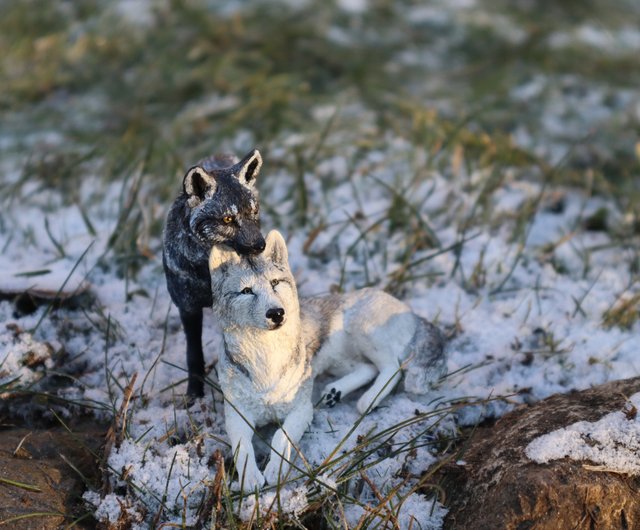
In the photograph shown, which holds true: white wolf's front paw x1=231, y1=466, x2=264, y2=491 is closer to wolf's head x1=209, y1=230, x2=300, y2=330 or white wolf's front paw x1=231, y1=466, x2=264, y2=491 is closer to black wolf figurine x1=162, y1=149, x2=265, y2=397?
wolf's head x1=209, y1=230, x2=300, y2=330

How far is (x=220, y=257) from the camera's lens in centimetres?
285

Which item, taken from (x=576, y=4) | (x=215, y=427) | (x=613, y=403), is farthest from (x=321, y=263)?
(x=576, y=4)

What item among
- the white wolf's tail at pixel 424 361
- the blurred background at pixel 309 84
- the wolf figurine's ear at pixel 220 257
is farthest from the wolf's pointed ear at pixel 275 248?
the blurred background at pixel 309 84

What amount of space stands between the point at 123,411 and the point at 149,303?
103 cm

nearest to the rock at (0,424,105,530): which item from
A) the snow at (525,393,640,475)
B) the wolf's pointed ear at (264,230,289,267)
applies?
the wolf's pointed ear at (264,230,289,267)

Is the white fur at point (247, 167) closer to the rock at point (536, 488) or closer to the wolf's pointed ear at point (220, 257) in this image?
the wolf's pointed ear at point (220, 257)

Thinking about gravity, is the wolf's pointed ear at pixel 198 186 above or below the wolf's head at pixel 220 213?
above

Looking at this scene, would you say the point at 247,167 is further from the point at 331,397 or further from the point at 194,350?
the point at 331,397

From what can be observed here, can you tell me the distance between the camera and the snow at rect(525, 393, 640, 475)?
2734mm

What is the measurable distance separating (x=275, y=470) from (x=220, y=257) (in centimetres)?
81

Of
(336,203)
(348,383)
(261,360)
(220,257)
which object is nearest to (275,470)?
(261,360)

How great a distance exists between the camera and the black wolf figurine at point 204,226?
2854mm

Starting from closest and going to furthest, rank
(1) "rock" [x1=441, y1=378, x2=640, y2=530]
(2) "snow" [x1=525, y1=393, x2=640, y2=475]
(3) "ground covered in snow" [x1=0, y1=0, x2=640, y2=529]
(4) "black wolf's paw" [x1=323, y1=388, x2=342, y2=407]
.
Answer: (1) "rock" [x1=441, y1=378, x2=640, y2=530] < (2) "snow" [x1=525, y1=393, x2=640, y2=475] < (3) "ground covered in snow" [x1=0, y1=0, x2=640, y2=529] < (4) "black wolf's paw" [x1=323, y1=388, x2=342, y2=407]

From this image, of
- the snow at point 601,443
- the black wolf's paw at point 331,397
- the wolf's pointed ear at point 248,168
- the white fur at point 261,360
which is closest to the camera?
the snow at point 601,443
